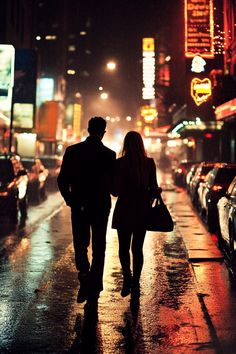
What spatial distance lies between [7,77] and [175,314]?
84.9 ft

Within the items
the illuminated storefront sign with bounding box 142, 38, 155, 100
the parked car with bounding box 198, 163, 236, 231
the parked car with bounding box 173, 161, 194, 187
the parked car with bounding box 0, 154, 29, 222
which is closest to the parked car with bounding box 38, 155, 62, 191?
the parked car with bounding box 173, 161, 194, 187

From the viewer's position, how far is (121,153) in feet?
23.4

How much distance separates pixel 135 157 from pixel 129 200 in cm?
50

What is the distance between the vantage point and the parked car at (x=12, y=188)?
1559cm

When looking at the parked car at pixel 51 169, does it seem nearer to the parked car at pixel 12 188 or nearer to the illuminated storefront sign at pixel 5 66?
the illuminated storefront sign at pixel 5 66

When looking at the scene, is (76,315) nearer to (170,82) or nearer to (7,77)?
(7,77)

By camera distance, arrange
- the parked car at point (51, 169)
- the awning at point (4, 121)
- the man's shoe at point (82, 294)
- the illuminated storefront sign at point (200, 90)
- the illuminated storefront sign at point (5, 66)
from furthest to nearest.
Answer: the awning at point (4, 121) → the illuminated storefront sign at point (200, 90) → the parked car at point (51, 169) → the illuminated storefront sign at point (5, 66) → the man's shoe at point (82, 294)

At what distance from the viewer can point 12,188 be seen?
15.9 meters

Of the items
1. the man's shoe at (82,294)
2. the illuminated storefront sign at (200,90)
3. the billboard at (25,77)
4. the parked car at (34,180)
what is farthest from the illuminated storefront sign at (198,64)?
the man's shoe at (82,294)

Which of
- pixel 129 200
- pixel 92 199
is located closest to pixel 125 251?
pixel 129 200

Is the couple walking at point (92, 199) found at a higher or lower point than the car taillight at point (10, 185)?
lower

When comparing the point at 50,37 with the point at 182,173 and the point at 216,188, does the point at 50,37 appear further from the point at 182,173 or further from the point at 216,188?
the point at 216,188

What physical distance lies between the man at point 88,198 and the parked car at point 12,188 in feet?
30.9

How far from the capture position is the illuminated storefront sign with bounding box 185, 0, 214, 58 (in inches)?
1118
